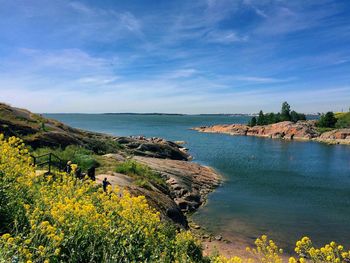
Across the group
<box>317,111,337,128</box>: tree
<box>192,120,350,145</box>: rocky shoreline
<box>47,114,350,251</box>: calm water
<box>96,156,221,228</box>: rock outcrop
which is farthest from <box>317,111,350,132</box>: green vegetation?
<box>96,156,221,228</box>: rock outcrop

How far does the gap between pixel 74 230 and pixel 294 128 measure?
373 ft

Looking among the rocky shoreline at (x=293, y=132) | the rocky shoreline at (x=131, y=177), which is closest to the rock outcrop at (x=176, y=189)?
the rocky shoreline at (x=131, y=177)

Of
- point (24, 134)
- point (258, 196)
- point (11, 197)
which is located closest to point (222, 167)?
point (258, 196)

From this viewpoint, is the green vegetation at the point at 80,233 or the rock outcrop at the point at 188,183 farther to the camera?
the rock outcrop at the point at 188,183

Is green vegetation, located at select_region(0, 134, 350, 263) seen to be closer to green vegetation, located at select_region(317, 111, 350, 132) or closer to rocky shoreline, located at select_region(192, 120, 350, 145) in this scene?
rocky shoreline, located at select_region(192, 120, 350, 145)

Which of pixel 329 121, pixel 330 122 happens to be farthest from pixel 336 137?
pixel 329 121

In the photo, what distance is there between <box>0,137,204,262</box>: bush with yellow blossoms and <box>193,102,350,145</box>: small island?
321 ft

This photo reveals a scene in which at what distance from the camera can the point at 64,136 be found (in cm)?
2936

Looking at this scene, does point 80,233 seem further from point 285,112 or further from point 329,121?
point 285,112

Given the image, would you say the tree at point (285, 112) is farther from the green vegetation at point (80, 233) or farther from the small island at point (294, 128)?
the green vegetation at point (80, 233)

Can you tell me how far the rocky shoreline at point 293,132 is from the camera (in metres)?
96.8

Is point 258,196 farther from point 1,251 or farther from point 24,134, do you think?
point 1,251

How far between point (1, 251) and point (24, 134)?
24.1 meters

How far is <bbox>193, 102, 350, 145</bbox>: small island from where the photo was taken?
99.6 metres
